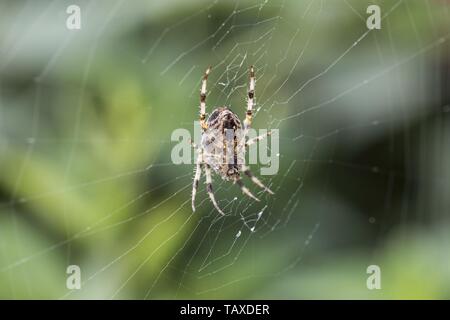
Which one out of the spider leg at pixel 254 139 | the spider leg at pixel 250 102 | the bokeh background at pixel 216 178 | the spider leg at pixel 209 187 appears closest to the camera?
the bokeh background at pixel 216 178

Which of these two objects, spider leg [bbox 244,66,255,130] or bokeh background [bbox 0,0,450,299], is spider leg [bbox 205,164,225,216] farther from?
spider leg [bbox 244,66,255,130]

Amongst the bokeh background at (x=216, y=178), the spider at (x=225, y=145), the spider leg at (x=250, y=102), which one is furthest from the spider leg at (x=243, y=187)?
the spider leg at (x=250, y=102)

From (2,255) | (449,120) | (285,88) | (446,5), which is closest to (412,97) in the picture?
(449,120)

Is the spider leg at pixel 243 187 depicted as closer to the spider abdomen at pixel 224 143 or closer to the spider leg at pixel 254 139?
the spider abdomen at pixel 224 143

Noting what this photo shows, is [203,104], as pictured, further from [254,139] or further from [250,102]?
[254,139]

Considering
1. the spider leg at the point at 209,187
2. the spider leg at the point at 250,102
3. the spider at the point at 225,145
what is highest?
the spider leg at the point at 250,102

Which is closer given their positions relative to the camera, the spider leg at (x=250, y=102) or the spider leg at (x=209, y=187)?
the spider leg at (x=209, y=187)

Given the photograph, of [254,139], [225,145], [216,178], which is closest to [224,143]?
[225,145]
